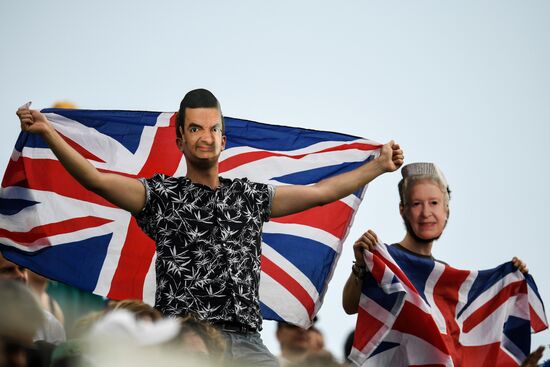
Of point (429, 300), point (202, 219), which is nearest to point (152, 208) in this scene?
point (202, 219)

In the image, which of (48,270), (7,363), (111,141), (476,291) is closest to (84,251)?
(48,270)

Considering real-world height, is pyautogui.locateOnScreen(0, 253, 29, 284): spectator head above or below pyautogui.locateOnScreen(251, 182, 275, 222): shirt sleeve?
below

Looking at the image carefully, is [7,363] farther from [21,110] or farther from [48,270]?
[48,270]

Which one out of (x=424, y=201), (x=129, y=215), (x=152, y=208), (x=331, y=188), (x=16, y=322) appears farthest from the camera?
(x=129, y=215)

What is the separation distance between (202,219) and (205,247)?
0.16 meters

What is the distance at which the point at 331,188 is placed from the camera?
20.7 ft

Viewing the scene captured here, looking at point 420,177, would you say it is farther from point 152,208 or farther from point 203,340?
point 203,340

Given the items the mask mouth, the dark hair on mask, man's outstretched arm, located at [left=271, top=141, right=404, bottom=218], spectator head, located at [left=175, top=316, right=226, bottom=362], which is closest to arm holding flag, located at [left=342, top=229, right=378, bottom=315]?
the mask mouth

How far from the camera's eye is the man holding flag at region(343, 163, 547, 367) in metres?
7.03

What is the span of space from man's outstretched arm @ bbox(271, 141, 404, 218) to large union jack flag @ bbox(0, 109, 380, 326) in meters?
1.01

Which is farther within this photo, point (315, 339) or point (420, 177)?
point (315, 339)

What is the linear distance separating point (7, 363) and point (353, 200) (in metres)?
4.96

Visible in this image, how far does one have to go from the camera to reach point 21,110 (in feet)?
19.0

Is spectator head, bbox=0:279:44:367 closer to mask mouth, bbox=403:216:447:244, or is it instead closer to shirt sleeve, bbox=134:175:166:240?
shirt sleeve, bbox=134:175:166:240
